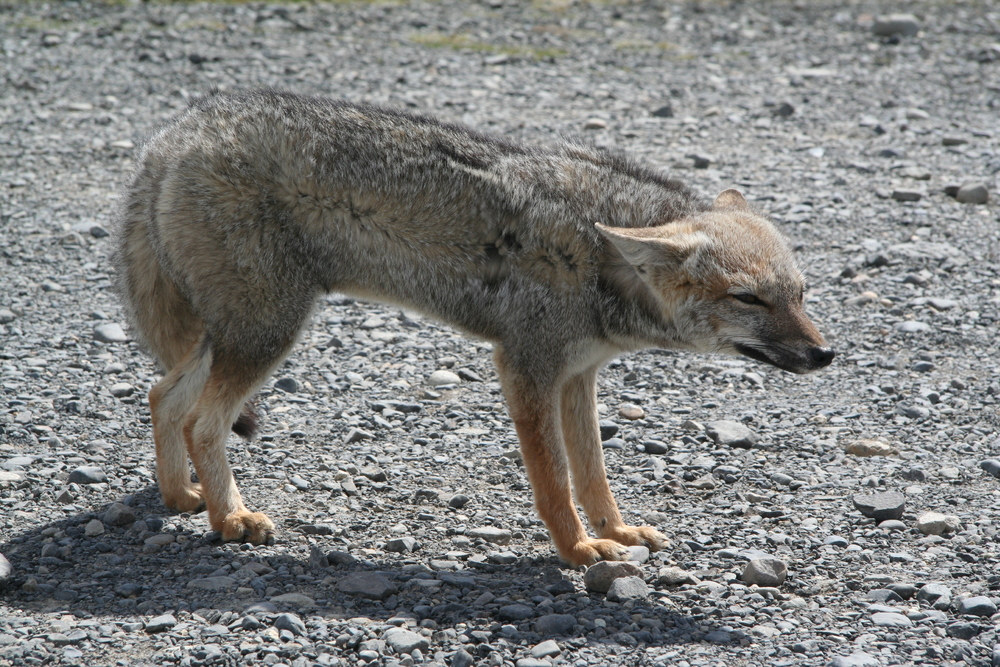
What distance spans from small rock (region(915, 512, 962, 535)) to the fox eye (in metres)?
1.71

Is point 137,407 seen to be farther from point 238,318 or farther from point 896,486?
point 896,486

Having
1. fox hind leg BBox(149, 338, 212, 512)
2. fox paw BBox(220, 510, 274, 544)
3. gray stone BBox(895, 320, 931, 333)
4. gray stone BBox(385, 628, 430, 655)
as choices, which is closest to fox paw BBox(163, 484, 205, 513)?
fox hind leg BBox(149, 338, 212, 512)

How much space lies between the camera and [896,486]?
20.9 feet

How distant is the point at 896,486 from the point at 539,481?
95.8 inches

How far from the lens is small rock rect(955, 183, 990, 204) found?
35.8ft

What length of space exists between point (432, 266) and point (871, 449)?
333 centimetres

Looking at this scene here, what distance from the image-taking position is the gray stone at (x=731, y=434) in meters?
6.96

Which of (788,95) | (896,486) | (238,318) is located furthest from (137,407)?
(788,95)

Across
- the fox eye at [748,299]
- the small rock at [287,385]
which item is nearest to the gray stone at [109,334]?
the small rock at [287,385]

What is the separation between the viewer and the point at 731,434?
7.05 metres

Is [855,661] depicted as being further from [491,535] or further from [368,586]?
[368,586]

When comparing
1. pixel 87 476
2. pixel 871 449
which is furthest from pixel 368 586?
pixel 871 449

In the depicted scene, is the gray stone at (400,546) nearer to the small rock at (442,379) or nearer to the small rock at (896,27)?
the small rock at (442,379)

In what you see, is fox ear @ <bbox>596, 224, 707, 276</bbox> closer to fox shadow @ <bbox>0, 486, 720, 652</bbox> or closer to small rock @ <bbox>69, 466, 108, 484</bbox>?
fox shadow @ <bbox>0, 486, 720, 652</bbox>
